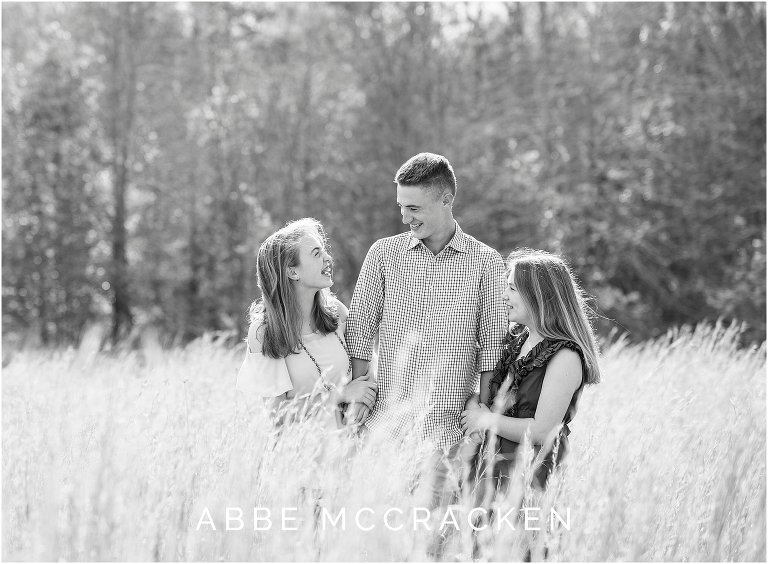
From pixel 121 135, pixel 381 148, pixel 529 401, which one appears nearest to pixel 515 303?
pixel 529 401

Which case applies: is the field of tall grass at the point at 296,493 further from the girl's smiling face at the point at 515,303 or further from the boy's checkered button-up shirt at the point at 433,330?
the girl's smiling face at the point at 515,303

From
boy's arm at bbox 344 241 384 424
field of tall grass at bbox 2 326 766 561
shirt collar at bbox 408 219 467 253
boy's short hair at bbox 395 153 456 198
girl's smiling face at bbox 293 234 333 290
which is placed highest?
boy's short hair at bbox 395 153 456 198

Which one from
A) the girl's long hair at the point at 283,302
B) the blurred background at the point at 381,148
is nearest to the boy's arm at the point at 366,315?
the girl's long hair at the point at 283,302

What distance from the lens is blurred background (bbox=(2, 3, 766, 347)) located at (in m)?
11.5

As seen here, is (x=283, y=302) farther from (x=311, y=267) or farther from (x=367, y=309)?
(x=367, y=309)

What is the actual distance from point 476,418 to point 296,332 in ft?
2.63

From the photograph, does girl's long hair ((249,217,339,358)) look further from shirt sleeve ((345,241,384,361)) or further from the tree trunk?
the tree trunk

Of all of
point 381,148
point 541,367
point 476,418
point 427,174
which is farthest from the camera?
point 381,148

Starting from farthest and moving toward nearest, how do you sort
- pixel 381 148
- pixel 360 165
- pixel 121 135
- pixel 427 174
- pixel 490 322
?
1. pixel 121 135
2. pixel 360 165
3. pixel 381 148
4. pixel 490 322
5. pixel 427 174

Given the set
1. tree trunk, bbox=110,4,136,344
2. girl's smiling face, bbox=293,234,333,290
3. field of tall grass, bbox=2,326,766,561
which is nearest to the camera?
field of tall grass, bbox=2,326,766,561

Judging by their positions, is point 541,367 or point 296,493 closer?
point 296,493

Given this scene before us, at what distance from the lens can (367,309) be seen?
3.57 meters

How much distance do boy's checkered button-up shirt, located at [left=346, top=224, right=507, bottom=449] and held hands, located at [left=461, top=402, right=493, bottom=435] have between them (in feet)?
0.33

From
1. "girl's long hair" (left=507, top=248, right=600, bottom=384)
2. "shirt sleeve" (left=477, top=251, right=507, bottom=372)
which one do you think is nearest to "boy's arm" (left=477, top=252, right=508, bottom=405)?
"shirt sleeve" (left=477, top=251, right=507, bottom=372)
